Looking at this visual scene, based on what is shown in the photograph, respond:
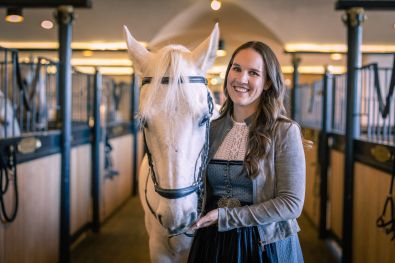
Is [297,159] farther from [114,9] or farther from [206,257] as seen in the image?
[114,9]

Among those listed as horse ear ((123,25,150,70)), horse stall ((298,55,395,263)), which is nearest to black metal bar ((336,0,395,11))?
horse stall ((298,55,395,263))

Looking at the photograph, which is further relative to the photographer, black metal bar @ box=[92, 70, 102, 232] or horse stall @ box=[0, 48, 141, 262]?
black metal bar @ box=[92, 70, 102, 232]

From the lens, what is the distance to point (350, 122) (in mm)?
2865

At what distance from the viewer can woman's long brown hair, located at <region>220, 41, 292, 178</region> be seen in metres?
1.12

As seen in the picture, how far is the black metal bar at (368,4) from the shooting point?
2.62m

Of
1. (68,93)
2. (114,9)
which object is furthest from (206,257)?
(114,9)

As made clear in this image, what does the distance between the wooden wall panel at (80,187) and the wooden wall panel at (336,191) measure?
239 centimetres

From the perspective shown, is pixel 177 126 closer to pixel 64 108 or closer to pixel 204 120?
pixel 204 120

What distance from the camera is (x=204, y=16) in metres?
6.53

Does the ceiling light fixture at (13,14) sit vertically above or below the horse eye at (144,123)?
above

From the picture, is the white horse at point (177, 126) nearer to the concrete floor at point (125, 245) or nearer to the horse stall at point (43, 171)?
the horse stall at point (43, 171)

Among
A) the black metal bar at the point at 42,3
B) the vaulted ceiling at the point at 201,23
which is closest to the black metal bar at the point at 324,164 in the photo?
the vaulted ceiling at the point at 201,23

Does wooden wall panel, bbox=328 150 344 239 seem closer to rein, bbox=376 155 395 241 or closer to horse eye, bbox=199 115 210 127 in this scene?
rein, bbox=376 155 395 241

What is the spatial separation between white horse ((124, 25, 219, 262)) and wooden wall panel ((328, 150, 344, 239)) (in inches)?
98.9
